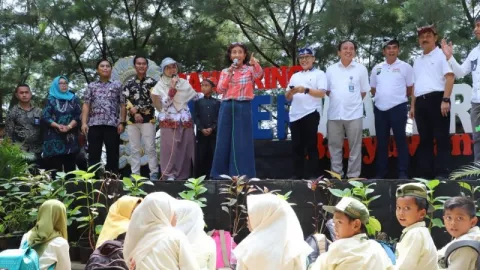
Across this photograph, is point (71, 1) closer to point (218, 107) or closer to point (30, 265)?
point (218, 107)

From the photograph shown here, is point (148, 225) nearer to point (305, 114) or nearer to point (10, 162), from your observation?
point (10, 162)

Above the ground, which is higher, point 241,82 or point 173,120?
point 241,82

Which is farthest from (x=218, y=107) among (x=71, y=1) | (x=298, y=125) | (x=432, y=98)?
(x=71, y=1)

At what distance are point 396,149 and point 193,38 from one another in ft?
11.3

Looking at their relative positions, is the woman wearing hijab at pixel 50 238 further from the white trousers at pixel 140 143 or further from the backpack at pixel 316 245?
the white trousers at pixel 140 143

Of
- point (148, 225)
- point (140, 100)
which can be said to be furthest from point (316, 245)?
point (140, 100)

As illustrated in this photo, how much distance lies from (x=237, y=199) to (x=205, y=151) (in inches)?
62.0

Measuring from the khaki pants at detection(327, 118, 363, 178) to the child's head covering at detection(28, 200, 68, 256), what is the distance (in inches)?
130

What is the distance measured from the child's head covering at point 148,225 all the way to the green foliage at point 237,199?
2.44m

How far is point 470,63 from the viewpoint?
6.59 meters

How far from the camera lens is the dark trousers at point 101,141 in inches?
295

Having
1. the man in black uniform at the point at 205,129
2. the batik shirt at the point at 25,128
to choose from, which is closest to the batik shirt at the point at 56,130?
the batik shirt at the point at 25,128

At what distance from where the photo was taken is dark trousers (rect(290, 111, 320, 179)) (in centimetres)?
716

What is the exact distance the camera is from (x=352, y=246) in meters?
3.70
